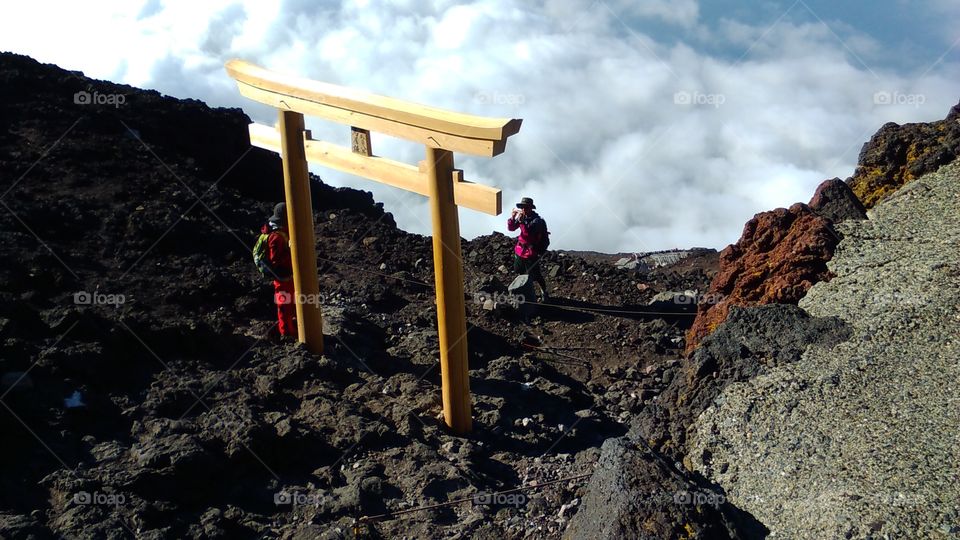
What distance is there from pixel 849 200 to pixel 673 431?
4.07m

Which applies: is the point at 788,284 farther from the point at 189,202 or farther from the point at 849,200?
the point at 189,202

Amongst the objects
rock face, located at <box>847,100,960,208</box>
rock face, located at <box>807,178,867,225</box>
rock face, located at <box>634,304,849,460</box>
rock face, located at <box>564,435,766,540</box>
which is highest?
rock face, located at <box>847,100,960,208</box>

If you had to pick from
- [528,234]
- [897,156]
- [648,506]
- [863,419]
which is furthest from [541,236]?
[648,506]

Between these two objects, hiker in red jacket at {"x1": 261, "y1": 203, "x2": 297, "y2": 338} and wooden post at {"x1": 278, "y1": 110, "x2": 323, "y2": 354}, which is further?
hiker in red jacket at {"x1": 261, "y1": 203, "x2": 297, "y2": 338}

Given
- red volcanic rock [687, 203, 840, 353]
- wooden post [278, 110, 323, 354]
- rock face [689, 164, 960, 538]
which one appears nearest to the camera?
rock face [689, 164, 960, 538]

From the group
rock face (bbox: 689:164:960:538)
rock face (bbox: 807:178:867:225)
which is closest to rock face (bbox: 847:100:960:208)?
rock face (bbox: 807:178:867:225)

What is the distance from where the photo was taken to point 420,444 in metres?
7.82

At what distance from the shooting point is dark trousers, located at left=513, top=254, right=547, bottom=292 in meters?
12.4

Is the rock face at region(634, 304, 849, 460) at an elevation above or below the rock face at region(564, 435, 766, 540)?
above

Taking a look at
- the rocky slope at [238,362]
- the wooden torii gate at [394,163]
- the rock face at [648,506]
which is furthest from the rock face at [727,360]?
the wooden torii gate at [394,163]

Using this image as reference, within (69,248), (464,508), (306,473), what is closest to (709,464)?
(464,508)

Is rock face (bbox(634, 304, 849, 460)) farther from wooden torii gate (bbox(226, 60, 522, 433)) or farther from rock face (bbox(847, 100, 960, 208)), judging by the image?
rock face (bbox(847, 100, 960, 208))

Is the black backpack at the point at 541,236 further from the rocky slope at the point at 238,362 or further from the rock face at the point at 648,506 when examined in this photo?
the rock face at the point at 648,506

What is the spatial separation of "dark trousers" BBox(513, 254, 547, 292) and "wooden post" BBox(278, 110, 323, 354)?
11.9 feet
